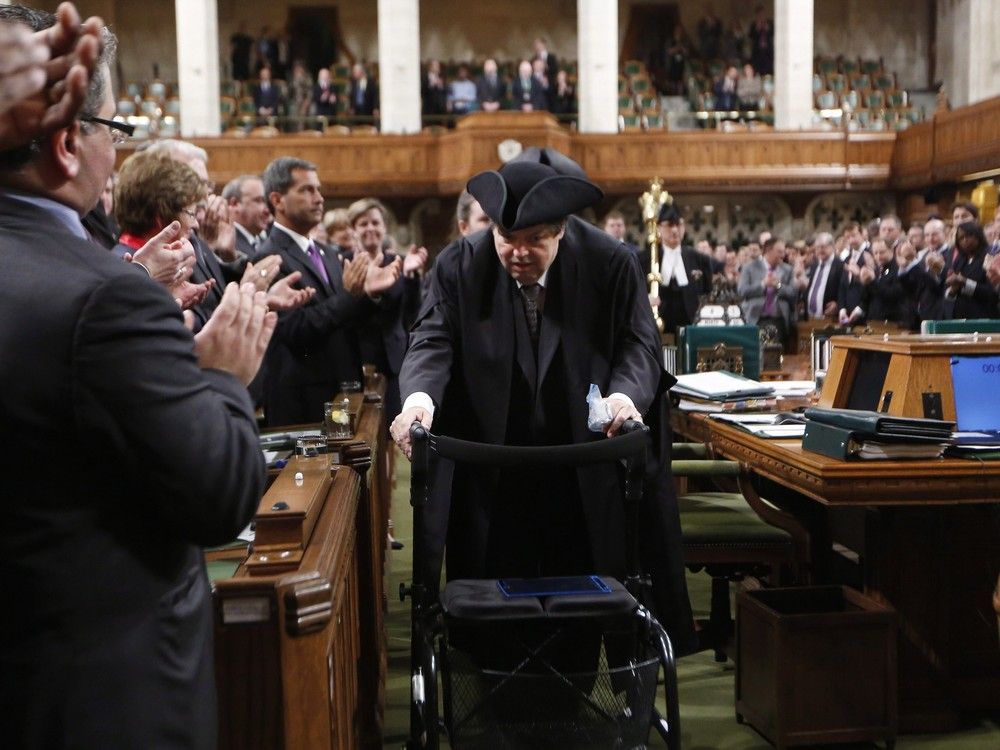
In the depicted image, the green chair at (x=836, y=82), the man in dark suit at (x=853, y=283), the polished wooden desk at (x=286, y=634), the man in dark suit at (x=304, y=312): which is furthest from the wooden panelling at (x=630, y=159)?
the polished wooden desk at (x=286, y=634)

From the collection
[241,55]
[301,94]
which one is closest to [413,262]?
[301,94]

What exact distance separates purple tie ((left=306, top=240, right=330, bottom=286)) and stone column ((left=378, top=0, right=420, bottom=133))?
13.1 m

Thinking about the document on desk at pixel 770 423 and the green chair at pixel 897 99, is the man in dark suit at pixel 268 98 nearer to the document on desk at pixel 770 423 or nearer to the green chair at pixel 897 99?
the green chair at pixel 897 99

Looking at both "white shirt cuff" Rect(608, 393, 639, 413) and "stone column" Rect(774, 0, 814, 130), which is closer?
"white shirt cuff" Rect(608, 393, 639, 413)

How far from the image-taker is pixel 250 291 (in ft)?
4.57

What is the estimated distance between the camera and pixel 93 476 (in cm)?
116

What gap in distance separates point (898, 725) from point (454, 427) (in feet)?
4.97

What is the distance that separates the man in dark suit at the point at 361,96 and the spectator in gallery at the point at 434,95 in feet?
3.16

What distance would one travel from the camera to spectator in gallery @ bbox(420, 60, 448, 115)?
19.2 metres

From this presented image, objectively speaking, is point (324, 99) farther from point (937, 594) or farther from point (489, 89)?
point (937, 594)

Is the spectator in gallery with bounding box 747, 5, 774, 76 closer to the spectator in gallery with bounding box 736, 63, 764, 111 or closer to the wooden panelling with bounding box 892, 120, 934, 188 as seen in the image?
the spectator in gallery with bounding box 736, 63, 764, 111

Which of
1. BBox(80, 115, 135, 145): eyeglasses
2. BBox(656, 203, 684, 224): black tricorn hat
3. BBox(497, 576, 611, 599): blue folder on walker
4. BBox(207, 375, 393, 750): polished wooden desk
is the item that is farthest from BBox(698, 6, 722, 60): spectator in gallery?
BBox(80, 115, 135, 145): eyeglasses

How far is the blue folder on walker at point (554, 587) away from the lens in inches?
88.2

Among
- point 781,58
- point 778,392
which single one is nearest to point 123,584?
point 778,392
